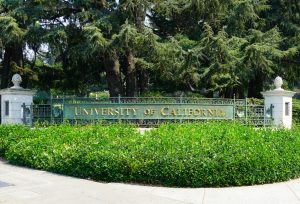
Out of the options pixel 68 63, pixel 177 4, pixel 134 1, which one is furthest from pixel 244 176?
pixel 68 63

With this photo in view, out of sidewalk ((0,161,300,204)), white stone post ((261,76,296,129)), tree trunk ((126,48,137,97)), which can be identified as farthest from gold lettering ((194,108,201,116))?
sidewalk ((0,161,300,204))

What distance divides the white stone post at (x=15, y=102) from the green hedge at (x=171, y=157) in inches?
232

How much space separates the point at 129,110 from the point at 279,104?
586cm

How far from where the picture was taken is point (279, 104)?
1597 cm

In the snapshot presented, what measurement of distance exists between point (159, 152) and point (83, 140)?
2.25m

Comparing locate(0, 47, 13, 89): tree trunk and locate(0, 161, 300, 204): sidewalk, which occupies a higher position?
locate(0, 47, 13, 89): tree trunk

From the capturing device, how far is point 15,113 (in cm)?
1573

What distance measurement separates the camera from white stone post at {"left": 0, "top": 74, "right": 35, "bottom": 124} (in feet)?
51.5

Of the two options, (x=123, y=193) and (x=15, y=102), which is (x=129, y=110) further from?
(x=123, y=193)

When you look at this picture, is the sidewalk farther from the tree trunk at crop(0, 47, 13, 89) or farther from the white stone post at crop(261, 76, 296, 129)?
the tree trunk at crop(0, 47, 13, 89)

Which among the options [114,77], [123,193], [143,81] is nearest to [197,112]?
[114,77]

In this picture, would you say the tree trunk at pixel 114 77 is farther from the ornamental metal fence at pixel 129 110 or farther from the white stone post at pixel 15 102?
the white stone post at pixel 15 102

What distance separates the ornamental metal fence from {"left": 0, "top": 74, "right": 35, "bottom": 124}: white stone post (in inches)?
9.6

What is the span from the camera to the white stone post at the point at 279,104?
15898 millimetres
